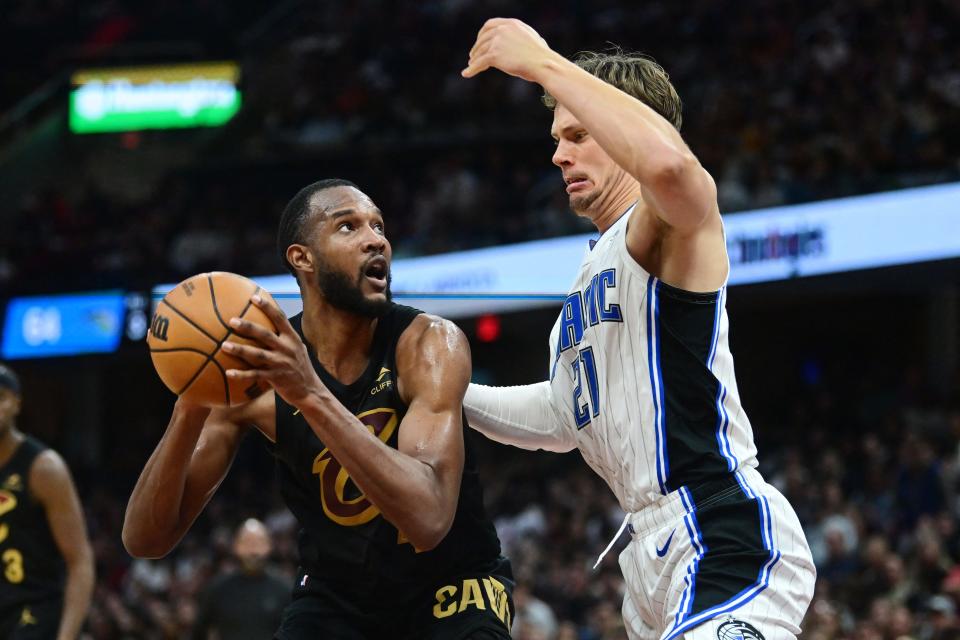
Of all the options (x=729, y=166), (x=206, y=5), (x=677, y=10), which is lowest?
(x=729, y=166)

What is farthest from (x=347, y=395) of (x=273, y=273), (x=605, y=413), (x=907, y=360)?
(x=907, y=360)

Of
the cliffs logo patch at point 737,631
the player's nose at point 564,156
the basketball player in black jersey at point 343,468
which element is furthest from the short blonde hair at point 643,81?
the cliffs logo patch at point 737,631

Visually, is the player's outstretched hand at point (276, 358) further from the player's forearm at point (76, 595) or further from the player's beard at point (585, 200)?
the player's forearm at point (76, 595)

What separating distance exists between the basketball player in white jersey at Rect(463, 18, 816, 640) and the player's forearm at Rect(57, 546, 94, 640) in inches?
134

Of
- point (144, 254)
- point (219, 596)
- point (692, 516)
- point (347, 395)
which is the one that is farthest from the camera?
point (144, 254)

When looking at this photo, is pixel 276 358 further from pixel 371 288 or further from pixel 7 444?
pixel 7 444

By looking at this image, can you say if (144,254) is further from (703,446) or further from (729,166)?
(703,446)

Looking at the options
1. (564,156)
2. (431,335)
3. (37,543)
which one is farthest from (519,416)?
(37,543)

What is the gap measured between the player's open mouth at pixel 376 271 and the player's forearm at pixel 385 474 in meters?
0.57

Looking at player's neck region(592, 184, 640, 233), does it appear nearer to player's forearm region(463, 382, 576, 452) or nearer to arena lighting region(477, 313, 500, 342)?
player's forearm region(463, 382, 576, 452)

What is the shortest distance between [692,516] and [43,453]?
396 cm

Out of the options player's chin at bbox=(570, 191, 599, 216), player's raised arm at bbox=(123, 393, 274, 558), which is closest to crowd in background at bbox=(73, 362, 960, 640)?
player's chin at bbox=(570, 191, 599, 216)

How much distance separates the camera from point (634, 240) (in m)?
3.69

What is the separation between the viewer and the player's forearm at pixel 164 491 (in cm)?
396
